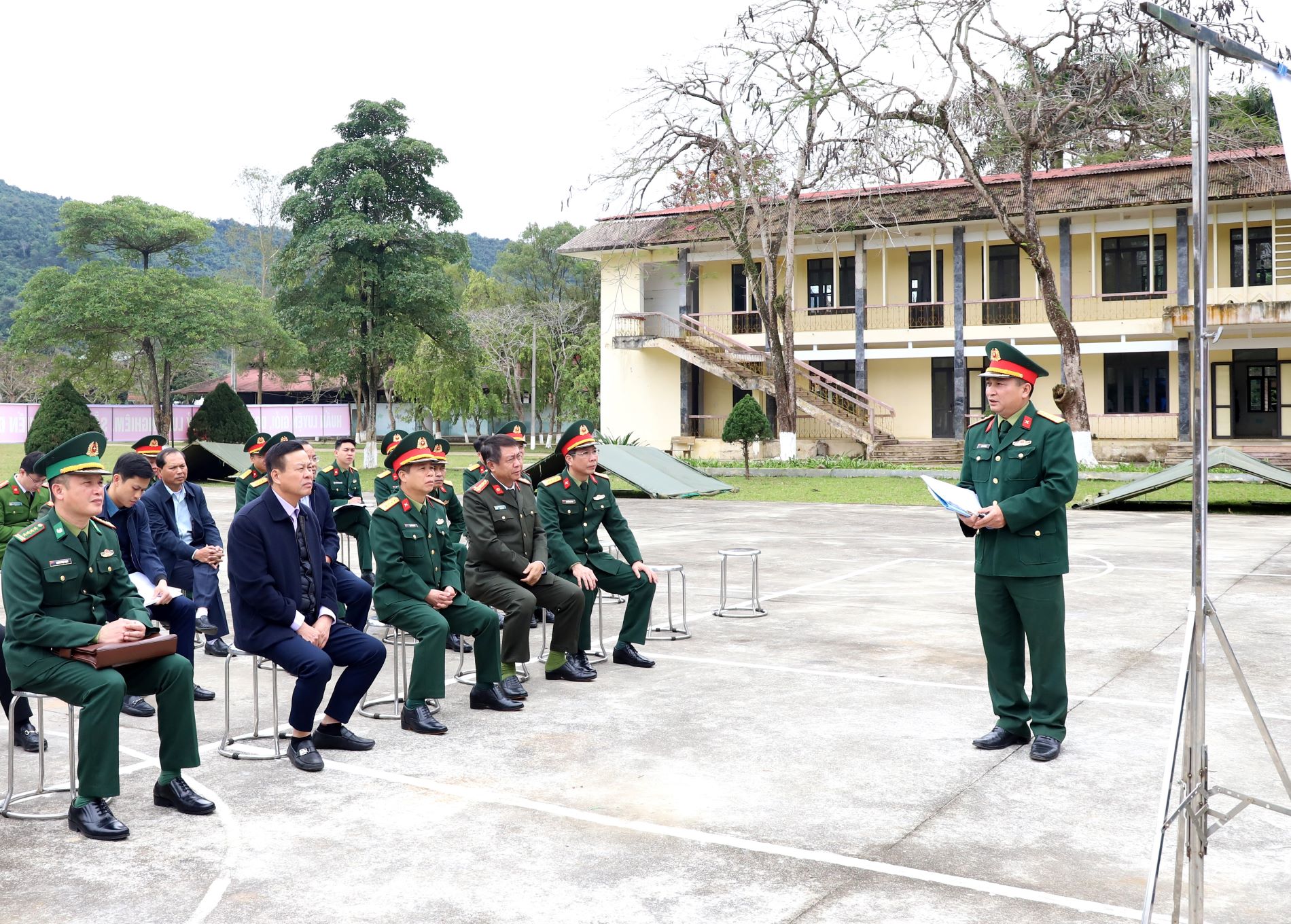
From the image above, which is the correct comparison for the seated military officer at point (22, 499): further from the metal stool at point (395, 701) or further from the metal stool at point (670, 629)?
the metal stool at point (670, 629)

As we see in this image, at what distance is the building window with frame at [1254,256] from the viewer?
34.0 meters

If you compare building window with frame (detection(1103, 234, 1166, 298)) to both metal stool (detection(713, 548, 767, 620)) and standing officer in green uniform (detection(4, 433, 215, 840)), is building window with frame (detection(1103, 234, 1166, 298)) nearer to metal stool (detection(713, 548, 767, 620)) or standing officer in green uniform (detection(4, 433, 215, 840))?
metal stool (detection(713, 548, 767, 620))

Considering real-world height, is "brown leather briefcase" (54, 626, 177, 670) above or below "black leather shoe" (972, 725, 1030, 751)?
above

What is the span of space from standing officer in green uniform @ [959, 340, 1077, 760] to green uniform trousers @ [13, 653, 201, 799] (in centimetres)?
377

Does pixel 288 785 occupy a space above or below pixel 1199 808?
below

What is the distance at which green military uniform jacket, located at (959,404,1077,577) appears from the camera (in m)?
5.93

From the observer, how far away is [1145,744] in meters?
6.13

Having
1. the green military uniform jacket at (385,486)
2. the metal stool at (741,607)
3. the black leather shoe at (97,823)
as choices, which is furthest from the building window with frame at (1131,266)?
the black leather shoe at (97,823)

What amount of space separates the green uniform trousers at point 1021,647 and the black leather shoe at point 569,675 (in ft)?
8.94

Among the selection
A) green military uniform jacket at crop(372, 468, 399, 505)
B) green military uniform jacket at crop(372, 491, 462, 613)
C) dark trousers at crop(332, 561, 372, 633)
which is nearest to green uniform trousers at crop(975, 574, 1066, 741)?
green military uniform jacket at crop(372, 491, 462, 613)

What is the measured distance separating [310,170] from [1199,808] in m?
37.9

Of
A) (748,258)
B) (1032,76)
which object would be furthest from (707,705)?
(748,258)

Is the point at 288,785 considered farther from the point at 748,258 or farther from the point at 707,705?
the point at 748,258

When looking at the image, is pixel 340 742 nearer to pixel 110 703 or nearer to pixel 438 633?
pixel 438 633
